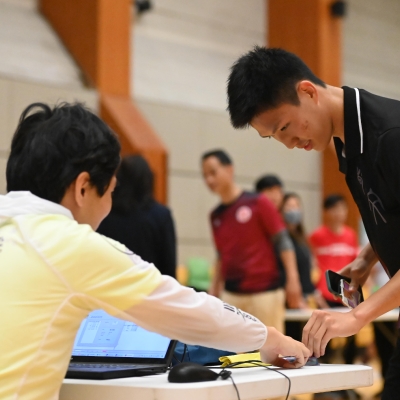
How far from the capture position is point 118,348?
166 cm

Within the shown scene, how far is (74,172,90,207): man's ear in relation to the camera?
4.56 ft

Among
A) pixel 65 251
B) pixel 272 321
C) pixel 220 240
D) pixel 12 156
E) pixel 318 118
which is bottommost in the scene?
pixel 272 321

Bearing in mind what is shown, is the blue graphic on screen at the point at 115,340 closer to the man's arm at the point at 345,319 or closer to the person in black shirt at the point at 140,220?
the man's arm at the point at 345,319

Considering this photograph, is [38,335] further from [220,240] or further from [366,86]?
[366,86]

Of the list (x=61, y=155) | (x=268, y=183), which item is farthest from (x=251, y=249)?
(x=61, y=155)

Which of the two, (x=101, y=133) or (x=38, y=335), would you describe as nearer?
(x=38, y=335)

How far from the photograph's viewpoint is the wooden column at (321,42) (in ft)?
26.4

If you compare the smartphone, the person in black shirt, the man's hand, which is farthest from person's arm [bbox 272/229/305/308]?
the smartphone

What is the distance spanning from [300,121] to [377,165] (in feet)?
0.74

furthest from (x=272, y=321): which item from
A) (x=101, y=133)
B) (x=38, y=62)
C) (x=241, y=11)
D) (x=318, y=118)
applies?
(x=241, y=11)

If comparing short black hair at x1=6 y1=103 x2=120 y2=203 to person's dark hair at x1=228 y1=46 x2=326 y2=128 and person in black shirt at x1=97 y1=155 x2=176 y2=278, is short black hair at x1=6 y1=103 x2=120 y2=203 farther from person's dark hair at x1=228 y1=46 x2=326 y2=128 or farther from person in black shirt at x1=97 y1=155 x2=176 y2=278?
person in black shirt at x1=97 y1=155 x2=176 y2=278

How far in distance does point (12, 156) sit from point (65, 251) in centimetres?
29

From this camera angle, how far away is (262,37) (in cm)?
869

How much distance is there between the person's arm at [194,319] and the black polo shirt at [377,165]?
1.68ft
